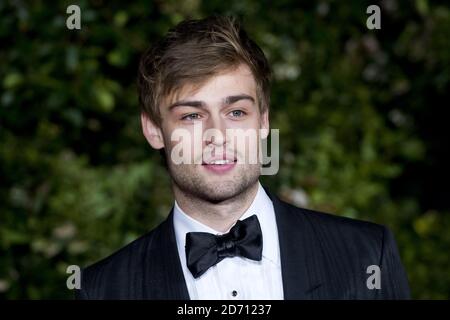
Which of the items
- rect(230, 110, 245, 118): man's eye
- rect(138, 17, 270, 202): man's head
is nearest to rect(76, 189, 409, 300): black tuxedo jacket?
rect(138, 17, 270, 202): man's head

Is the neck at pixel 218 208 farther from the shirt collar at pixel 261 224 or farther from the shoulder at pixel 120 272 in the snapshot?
the shoulder at pixel 120 272

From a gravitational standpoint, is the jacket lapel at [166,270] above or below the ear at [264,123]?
below

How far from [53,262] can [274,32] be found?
1760 millimetres

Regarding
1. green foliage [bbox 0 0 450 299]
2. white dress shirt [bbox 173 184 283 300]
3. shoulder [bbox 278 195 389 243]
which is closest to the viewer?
white dress shirt [bbox 173 184 283 300]

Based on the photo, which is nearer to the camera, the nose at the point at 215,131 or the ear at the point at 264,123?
the nose at the point at 215,131

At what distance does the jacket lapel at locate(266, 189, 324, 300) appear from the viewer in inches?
106

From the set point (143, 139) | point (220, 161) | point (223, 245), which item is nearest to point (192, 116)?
point (220, 161)

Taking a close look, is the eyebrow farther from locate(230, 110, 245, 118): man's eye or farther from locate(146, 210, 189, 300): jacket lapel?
locate(146, 210, 189, 300): jacket lapel

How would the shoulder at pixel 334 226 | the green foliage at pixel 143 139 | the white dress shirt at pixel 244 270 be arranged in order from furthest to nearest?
the green foliage at pixel 143 139, the shoulder at pixel 334 226, the white dress shirt at pixel 244 270

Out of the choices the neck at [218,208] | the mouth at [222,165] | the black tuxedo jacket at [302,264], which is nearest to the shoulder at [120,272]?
the black tuxedo jacket at [302,264]

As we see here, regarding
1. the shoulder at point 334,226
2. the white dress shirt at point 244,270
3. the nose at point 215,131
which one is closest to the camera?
the nose at point 215,131

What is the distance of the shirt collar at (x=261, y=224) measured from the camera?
284 centimetres
